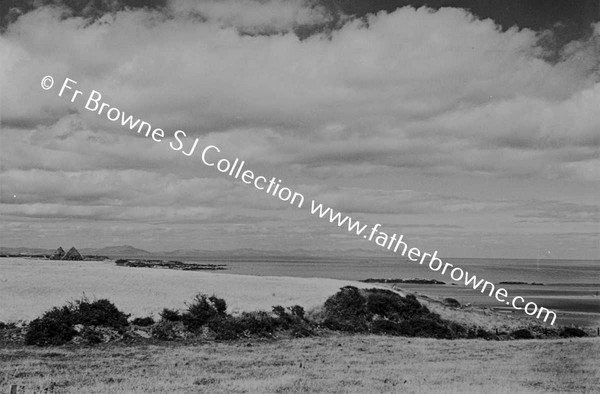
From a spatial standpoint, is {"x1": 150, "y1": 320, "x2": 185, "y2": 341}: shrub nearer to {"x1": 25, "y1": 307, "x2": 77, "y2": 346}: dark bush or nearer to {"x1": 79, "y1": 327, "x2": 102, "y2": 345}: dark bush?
{"x1": 79, "y1": 327, "x2": 102, "y2": 345}: dark bush

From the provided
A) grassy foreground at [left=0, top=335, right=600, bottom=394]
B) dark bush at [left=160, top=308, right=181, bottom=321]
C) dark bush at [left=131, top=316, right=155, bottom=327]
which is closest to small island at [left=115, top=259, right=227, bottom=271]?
dark bush at [left=160, top=308, right=181, bottom=321]

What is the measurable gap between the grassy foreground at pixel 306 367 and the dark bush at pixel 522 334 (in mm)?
6326

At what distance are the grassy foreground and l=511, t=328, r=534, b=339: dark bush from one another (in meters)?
6.33

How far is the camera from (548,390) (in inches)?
595

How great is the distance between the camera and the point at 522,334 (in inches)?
1245

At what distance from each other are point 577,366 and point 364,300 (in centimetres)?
1579

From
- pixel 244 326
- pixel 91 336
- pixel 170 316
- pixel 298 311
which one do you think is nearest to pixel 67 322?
pixel 91 336

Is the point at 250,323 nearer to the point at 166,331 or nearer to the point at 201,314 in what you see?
the point at 201,314

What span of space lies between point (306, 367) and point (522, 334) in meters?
17.9

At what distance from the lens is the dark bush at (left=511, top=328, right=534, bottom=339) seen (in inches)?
1237

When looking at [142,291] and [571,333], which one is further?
[142,291]

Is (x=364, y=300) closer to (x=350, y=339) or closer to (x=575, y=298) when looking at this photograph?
(x=350, y=339)

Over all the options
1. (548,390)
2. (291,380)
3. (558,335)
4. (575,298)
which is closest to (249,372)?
(291,380)

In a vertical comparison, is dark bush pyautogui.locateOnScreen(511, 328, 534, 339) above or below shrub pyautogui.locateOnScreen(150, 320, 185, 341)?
above
